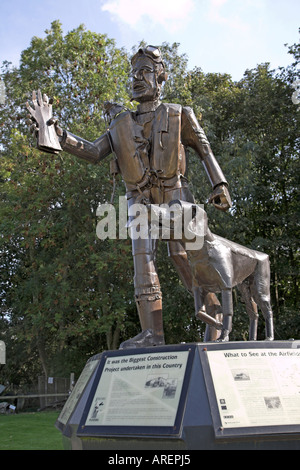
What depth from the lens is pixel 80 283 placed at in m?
17.7

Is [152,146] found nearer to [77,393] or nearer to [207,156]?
[207,156]

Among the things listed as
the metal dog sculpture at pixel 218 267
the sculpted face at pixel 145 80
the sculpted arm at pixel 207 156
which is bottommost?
the metal dog sculpture at pixel 218 267

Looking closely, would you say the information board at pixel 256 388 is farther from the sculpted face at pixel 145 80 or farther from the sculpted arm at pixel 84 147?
the sculpted face at pixel 145 80

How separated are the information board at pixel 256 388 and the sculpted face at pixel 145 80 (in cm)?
281

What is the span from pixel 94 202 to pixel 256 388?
15220 millimetres

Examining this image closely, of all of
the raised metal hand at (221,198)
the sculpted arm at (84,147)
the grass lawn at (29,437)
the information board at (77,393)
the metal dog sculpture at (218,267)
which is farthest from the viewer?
the grass lawn at (29,437)

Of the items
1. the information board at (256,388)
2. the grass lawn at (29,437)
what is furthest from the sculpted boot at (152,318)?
the grass lawn at (29,437)

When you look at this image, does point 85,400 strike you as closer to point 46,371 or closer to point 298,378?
point 298,378

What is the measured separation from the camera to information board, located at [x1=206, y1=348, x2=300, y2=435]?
3.15m

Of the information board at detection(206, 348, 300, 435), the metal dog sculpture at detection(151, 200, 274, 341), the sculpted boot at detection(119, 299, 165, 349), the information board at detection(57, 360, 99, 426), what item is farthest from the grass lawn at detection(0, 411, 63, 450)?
the information board at detection(206, 348, 300, 435)

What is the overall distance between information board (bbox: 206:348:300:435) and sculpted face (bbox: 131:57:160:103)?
2810 mm

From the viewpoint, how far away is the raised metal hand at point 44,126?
4.65 meters

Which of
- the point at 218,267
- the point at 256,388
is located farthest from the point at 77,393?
the point at 218,267
